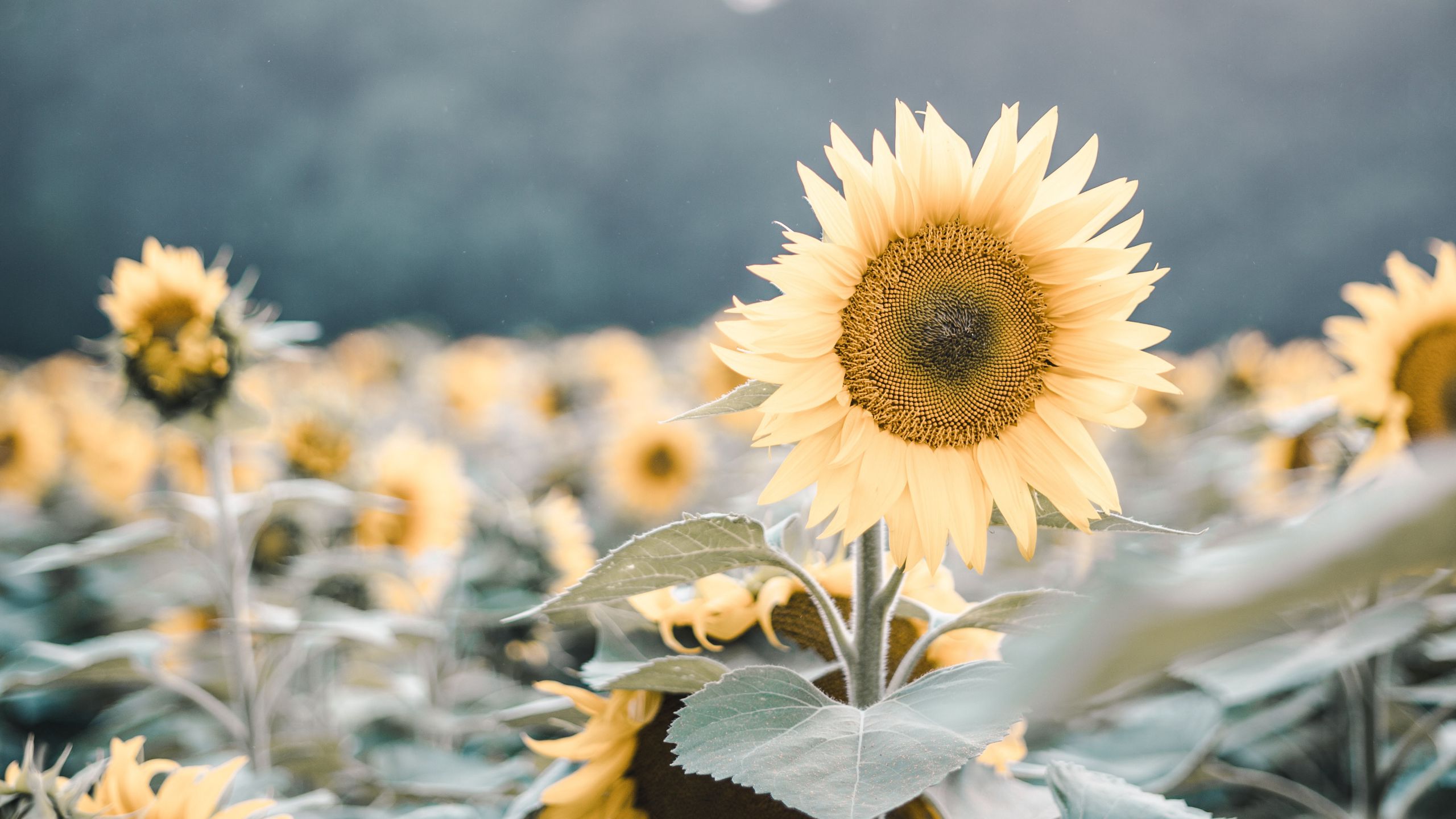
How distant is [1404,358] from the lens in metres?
1.41

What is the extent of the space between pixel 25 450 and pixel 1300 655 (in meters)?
3.79

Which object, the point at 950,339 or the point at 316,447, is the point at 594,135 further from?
the point at 950,339

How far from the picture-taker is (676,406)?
2908 mm

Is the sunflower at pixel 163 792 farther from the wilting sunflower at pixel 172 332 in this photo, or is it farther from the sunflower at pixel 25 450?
the sunflower at pixel 25 450

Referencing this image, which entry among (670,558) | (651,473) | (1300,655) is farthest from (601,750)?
(651,473)

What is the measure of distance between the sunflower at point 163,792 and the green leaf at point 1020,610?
0.52 metres

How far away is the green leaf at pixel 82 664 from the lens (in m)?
1.20

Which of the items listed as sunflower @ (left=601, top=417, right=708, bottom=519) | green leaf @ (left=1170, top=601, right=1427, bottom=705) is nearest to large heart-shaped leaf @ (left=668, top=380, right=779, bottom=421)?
green leaf @ (left=1170, top=601, right=1427, bottom=705)

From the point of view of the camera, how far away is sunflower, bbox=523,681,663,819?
0.69 meters

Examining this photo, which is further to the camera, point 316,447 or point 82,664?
Answer: point 316,447

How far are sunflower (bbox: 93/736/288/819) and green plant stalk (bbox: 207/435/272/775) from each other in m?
0.85

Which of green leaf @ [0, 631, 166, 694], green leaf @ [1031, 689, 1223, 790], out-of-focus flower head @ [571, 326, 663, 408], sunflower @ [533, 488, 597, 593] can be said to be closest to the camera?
green leaf @ [1031, 689, 1223, 790]

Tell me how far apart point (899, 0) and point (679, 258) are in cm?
179

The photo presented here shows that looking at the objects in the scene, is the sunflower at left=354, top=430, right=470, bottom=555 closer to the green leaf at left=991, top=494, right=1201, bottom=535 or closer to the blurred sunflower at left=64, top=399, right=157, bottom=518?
the blurred sunflower at left=64, top=399, right=157, bottom=518
